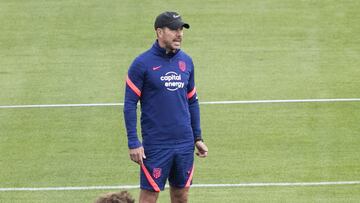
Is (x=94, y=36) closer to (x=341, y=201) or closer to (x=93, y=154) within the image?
(x=93, y=154)

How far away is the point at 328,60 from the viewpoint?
16.5 meters

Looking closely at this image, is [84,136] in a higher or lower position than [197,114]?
lower

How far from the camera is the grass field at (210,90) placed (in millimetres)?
12453

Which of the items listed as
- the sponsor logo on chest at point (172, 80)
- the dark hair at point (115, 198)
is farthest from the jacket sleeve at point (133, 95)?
the dark hair at point (115, 198)

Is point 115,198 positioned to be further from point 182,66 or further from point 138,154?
point 182,66

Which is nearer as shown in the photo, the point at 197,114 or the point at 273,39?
the point at 197,114

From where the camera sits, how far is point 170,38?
30.4ft

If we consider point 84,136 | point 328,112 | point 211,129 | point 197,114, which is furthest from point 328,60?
point 197,114

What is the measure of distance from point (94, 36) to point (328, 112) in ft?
16.2

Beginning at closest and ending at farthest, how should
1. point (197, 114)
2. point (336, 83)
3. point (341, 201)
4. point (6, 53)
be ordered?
point (197, 114) < point (341, 201) < point (336, 83) < point (6, 53)

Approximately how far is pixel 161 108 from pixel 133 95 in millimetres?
290

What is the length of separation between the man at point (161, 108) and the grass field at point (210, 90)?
2.28 m

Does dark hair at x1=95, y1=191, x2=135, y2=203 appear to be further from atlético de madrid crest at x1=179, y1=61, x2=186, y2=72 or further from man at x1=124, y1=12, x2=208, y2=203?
atlético de madrid crest at x1=179, y1=61, x2=186, y2=72

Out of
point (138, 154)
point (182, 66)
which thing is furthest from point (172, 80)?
point (138, 154)
